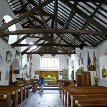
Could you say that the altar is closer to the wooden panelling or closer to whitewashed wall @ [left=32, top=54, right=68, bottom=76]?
the wooden panelling

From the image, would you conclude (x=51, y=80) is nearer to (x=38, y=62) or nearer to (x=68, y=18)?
(x=38, y=62)

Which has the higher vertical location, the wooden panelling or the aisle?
the wooden panelling

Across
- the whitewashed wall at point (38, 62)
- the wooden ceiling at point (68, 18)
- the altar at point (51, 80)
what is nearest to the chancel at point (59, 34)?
the wooden ceiling at point (68, 18)

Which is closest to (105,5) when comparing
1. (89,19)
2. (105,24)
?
(89,19)

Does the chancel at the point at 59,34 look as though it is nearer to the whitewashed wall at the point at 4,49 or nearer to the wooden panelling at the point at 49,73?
the whitewashed wall at the point at 4,49

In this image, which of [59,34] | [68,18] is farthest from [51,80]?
[68,18]

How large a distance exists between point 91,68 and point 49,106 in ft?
17.4

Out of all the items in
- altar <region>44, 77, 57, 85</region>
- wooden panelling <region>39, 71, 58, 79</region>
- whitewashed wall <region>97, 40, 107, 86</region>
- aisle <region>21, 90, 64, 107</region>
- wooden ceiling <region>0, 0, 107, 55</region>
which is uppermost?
wooden ceiling <region>0, 0, 107, 55</region>

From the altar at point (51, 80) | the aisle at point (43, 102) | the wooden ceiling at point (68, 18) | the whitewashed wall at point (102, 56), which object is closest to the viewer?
the wooden ceiling at point (68, 18)

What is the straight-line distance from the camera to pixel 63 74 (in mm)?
26875

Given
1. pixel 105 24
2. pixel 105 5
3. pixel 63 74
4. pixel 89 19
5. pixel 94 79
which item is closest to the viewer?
pixel 105 5

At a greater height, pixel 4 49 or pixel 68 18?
pixel 68 18

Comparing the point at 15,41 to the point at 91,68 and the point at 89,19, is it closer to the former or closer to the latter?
the point at 91,68

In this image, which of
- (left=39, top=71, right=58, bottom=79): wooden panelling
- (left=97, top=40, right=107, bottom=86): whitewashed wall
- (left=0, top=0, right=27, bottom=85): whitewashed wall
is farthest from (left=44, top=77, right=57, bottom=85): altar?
(left=97, top=40, right=107, bottom=86): whitewashed wall
